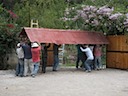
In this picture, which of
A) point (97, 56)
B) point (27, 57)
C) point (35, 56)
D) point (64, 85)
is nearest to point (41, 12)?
point (97, 56)

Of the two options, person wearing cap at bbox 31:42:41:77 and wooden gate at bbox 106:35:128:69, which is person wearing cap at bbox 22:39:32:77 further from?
wooden gate at bbox 106:35:128:69

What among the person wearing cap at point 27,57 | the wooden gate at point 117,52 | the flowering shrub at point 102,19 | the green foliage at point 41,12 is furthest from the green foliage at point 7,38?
the green foliage at point 41,12

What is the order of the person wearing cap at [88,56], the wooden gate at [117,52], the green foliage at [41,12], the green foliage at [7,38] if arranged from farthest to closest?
the green foliage at [41,12], the wooden gate at [117,52], the green foliage at [7,38], the person wearing cap at [88,56]

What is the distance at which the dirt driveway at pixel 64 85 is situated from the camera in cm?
1036

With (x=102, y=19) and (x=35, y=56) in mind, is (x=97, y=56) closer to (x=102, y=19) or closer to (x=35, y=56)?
(x=102, y=19)

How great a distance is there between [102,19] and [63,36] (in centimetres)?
316

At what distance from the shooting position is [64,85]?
11969 mm

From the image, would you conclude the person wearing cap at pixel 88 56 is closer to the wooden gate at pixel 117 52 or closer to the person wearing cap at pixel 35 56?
the wooden gate at pixel 117 52

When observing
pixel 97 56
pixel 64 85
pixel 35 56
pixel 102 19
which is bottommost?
pixel 64 85

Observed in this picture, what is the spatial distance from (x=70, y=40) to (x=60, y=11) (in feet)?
34.8

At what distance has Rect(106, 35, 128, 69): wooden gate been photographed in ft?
58.4

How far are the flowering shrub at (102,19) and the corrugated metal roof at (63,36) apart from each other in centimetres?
72

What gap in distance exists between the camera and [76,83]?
12.5 metres

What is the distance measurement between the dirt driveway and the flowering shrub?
4.86m
